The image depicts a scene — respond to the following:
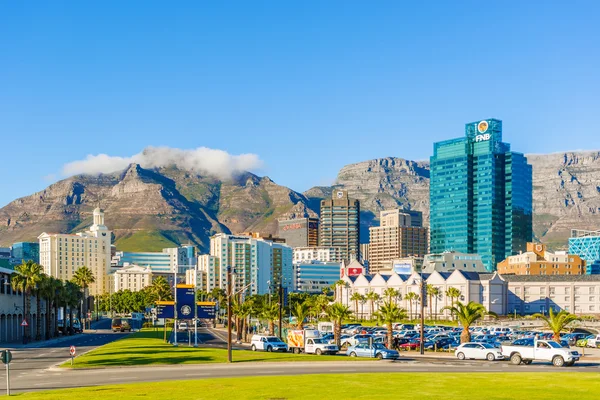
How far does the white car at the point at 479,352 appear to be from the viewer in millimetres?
79000

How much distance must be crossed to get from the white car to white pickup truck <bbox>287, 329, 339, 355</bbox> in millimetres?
14777

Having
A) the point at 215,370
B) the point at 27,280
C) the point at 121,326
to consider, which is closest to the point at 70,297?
the point at 121,326

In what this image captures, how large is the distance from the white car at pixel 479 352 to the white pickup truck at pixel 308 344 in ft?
48.5

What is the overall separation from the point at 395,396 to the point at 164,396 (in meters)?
12.8

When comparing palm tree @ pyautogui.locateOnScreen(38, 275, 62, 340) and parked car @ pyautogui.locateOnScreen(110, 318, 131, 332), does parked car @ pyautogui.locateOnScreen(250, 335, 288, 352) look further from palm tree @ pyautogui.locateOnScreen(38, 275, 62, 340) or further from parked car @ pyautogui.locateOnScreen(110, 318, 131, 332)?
parked car @ pyautogui.locateOnScreen(110, 318, 131, 332)

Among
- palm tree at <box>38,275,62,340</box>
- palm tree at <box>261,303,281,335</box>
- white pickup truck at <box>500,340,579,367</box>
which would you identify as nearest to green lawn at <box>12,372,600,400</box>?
white pickup truck at <box>500,340,579,367</box>

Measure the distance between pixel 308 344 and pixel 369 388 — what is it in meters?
43.9

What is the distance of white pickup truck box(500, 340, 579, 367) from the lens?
70.9 metres

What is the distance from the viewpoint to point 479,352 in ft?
264

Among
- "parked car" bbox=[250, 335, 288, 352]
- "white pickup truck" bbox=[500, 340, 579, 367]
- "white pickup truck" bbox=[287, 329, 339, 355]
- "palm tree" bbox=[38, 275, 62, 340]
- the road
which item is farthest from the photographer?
Answer: "palm tree" bbox=[38, 275, 62, 340]

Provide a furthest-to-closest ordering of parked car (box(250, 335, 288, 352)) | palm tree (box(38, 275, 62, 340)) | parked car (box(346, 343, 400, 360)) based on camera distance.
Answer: palm tree (box(38, 275, 62, 340))
parked car (box(250, 335, 288, 352))
parked car (box(346, 343, 400, 360))

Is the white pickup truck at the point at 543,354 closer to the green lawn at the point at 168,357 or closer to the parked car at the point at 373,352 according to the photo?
the parked car at the point at 373,352

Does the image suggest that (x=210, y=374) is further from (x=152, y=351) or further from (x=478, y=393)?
(x=152, y=351)

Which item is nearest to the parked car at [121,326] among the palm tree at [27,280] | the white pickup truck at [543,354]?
the palm tree at [27,280]
